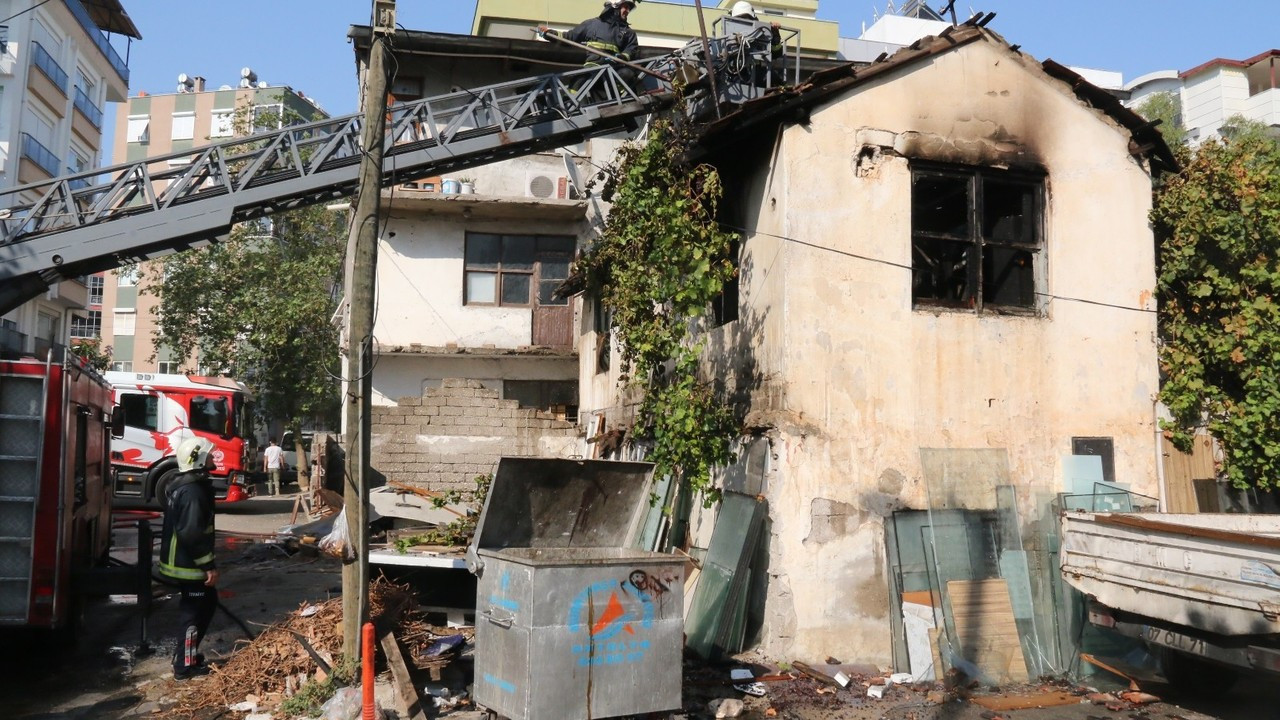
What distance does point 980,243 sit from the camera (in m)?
9.15

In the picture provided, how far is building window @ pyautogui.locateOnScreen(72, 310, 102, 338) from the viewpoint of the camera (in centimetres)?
5000

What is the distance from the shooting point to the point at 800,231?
8.57 meters

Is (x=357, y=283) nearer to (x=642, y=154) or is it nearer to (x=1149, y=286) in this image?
(x=642, y=154)

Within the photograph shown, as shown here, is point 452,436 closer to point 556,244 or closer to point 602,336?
point 602,336

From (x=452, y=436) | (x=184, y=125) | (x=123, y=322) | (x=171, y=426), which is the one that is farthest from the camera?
(x=184, y=125)

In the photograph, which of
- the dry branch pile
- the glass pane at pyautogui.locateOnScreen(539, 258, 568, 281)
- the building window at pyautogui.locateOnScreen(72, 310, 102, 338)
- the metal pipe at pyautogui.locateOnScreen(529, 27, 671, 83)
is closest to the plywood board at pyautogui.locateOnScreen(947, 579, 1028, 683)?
the dry branch pile

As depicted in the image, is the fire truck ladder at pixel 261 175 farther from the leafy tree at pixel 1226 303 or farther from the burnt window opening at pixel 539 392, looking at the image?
the burnt window opening at pixel 539 392

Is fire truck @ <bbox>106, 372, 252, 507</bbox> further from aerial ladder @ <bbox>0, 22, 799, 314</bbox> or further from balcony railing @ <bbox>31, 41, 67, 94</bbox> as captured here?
aerial ladder @ <bbox>0, 22, 799, 314</bbox>

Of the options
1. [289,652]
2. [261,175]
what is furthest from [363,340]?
[261,175]

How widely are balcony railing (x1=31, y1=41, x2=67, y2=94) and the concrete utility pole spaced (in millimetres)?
26160

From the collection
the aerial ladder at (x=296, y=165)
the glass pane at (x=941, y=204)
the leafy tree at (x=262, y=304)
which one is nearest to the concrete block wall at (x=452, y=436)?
the aerial ladder at (x=296, y=165)

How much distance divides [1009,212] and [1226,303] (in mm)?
2278

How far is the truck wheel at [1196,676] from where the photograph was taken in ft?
24.7

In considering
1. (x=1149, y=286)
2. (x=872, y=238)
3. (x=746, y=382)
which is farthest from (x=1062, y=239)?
(x=746, y=382)
